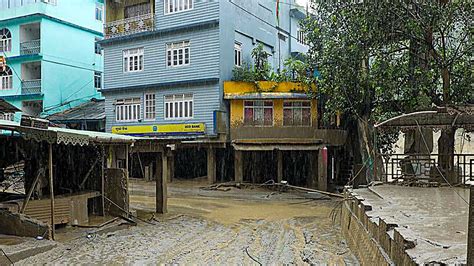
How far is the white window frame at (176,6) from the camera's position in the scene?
22.7m

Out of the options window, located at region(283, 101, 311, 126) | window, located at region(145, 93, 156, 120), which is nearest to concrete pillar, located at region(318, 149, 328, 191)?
window, located at region(283, 101, 311, 126)

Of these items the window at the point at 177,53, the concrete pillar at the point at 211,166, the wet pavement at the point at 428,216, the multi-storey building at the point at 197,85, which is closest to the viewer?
the wet pavement at the point at 428,216

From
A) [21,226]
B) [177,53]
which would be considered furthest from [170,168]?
[21,226]

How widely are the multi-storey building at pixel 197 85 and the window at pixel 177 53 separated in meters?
0.05

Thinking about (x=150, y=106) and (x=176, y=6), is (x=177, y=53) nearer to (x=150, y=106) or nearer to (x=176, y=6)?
(x=176, y=6)

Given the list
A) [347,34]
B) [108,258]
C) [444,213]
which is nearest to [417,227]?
[444,213]

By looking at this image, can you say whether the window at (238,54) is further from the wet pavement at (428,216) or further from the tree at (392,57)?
the wet pavement at (428,216)

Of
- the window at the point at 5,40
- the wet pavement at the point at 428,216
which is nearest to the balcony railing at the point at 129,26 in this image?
the window at the point at 5,40

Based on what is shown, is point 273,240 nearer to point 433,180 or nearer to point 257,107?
point 433,180

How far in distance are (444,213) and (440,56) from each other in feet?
29.2

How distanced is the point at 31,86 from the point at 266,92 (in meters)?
15.4

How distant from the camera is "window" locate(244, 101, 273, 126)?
73.6ft

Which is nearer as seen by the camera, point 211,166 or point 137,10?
point 211,166

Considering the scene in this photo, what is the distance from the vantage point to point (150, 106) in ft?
79.0
